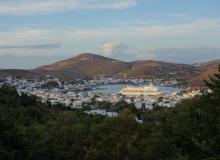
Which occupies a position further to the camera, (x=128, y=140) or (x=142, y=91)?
(x=142, y=91)

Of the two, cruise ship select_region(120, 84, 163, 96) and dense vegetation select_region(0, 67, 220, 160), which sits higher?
dense vegetation select_region(0, 67, 220, 160)

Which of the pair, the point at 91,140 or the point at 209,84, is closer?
the point at 209,84

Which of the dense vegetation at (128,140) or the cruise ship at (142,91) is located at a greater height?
the dense vegetation at (128,140)

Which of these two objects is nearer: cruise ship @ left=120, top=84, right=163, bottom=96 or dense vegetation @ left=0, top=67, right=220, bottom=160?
dense vegetation @ left=0, top=67, right=220, bottom=160


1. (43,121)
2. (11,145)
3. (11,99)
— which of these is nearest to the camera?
(11,145)

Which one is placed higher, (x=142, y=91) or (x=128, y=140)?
(x=128, y=140)

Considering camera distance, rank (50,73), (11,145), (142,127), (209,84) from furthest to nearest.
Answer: (50,73)
(142,127)
(11,145)
(209,84)

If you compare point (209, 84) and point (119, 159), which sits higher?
point (209, 84)

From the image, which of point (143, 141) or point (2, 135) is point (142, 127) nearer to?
point (143, 141)

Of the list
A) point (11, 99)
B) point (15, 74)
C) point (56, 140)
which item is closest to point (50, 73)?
point (15, 74)

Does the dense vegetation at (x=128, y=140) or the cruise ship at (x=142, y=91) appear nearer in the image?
the dense vegetation at (x=128, y=140)

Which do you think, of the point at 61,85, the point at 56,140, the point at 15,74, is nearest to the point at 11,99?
the point at 56,140
